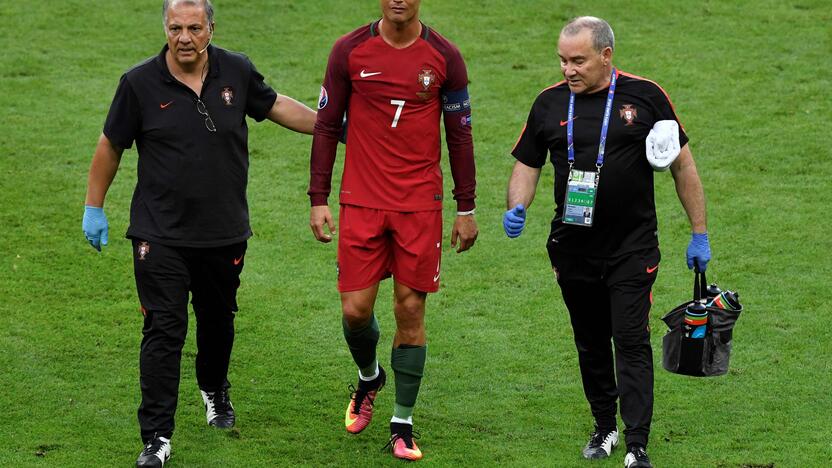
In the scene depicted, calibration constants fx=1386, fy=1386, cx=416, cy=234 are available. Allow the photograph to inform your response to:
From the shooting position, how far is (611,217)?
261 inches

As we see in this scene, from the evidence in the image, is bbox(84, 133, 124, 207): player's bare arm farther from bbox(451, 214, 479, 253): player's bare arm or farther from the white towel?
the white towel

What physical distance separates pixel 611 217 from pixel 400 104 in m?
1.14

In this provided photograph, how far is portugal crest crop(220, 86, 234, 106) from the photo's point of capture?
679 centimetres

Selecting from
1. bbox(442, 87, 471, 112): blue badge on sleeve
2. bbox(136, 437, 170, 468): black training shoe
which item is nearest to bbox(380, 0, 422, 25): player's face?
bbox(442, 87, 471, 112): blue badge on sleeve

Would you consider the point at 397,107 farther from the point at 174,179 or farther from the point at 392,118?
the point at 174,179

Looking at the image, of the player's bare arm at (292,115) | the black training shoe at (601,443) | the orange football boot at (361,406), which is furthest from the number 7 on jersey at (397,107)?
the black training shoe at (601,443)

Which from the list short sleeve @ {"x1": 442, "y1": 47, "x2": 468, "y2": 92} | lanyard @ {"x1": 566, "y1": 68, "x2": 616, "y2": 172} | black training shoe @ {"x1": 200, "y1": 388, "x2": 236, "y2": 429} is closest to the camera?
lanyard @ {"x1": 566, "y1": 68, "x2": 616, "y2": 172}

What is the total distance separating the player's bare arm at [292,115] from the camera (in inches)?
281

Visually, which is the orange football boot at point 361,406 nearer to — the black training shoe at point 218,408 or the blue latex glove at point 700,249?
the black training shoe at point 218,408

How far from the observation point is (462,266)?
32.6ft

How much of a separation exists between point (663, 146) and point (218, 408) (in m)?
2.70

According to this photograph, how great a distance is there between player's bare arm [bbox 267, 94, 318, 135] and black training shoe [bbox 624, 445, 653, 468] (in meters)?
2.27

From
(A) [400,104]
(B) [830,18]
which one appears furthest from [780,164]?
(A) [400,104]

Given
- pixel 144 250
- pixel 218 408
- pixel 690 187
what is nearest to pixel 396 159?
pixel 144 250
